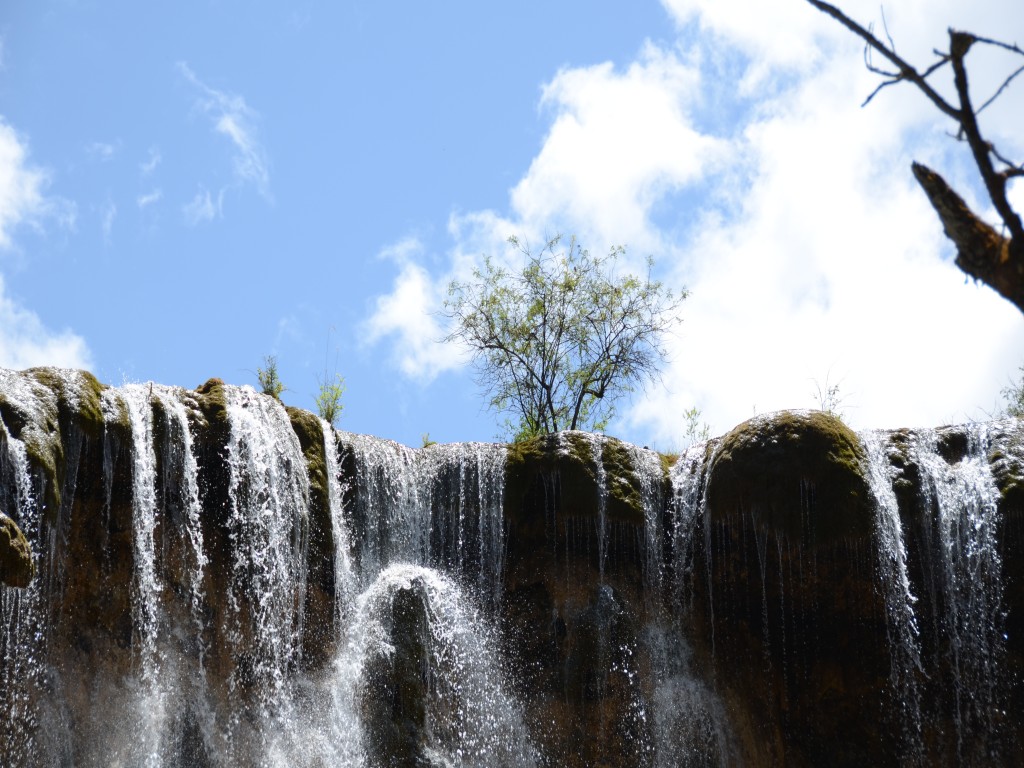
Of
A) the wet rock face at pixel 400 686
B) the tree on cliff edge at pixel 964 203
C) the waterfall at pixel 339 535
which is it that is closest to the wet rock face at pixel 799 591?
the wet rock face at pixel 400 686

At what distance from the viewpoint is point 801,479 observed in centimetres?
1497

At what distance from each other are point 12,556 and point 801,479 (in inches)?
349

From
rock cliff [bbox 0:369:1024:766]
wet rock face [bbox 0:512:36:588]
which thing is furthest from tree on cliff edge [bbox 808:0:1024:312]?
rock cliff [bbox 0:369:1024:766]

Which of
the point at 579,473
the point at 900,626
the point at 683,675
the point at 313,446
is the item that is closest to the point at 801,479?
the point at 900,626

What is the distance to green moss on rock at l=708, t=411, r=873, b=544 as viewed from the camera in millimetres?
14898

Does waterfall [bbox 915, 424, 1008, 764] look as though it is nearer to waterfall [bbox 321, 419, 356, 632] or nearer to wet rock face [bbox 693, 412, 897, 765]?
wet rock face [bbox 693, 412, 897, 765]

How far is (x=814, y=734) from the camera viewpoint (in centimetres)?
1510

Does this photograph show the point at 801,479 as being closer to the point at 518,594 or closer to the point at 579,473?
the point at 579,473

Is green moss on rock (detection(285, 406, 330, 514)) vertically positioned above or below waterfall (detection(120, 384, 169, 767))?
above

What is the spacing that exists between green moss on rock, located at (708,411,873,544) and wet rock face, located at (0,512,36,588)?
8430 mm

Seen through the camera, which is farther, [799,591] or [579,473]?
[579,473]

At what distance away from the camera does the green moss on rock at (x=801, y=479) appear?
14898mm

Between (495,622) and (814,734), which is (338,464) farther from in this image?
(814,734)

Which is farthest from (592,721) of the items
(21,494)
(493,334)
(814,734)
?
(493,334)
